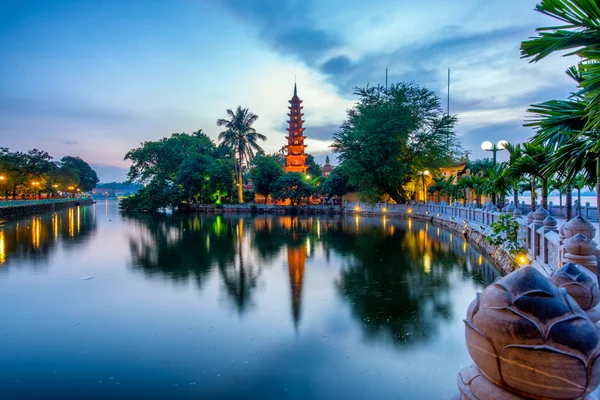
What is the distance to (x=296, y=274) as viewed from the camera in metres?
10.6

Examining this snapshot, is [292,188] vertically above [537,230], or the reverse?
[292,188]

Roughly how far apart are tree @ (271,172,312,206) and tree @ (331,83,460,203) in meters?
9.81

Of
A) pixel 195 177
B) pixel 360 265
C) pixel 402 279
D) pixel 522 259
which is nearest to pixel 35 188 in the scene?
pixel 195 177

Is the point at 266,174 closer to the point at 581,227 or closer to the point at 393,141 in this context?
the point at 393,141

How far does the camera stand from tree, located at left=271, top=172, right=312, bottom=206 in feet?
134

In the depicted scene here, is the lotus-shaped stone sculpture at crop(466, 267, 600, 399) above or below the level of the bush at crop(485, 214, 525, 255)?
above

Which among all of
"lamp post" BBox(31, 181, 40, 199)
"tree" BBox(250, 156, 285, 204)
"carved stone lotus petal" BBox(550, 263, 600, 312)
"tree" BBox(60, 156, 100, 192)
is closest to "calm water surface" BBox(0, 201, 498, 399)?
"carved stone lotus petal" BBox(550, 263, 600, 312)

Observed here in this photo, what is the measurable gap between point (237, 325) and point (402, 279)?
197 inches

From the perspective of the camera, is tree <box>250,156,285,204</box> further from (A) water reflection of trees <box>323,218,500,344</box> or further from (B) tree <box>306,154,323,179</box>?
(A) water reflection of trees <box>323,218,500,344</box>

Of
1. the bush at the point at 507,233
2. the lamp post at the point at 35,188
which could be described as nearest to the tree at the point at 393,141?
the bush at the point at 507,233

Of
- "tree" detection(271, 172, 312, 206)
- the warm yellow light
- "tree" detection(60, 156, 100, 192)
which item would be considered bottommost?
the warm yellow light

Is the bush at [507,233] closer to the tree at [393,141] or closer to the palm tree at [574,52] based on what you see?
the palm tree at [574,52]

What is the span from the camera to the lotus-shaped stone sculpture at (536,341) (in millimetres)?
1409

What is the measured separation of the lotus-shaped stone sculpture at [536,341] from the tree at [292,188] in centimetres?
3923
